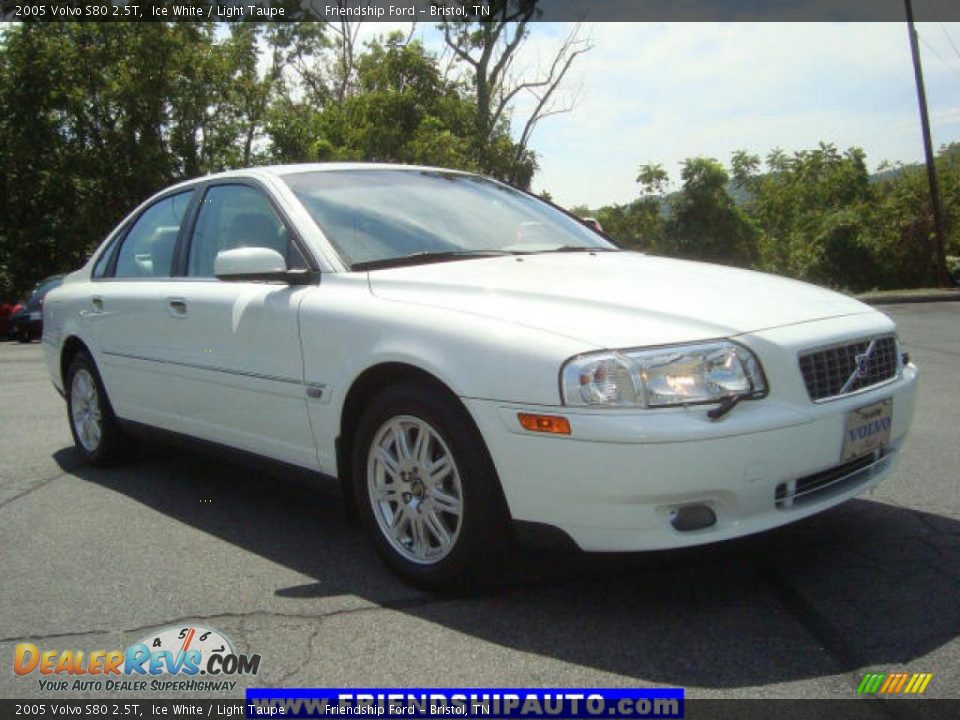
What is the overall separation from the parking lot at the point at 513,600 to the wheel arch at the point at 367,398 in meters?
0.18

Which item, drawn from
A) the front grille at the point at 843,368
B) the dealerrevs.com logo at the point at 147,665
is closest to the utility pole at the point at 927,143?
the front grille at the point at 843,368

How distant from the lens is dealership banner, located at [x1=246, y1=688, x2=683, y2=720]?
8.55ft

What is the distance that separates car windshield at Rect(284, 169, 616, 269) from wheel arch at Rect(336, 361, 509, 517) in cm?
57

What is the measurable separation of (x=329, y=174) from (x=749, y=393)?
7.84 feet

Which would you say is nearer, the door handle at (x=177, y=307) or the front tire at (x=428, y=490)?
the front tire at (x=428, y=490)

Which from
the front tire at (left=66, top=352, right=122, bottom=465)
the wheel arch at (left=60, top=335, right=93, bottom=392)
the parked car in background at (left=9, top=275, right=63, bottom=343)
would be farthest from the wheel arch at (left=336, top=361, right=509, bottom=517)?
the parked car in background at (left=9, top=275, right=63, bottom=343)

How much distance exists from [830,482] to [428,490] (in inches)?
54.6

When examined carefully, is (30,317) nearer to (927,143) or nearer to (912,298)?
(912,298)

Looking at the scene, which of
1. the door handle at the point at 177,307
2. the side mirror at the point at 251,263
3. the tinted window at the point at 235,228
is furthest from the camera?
the door handle at the point at 177,307

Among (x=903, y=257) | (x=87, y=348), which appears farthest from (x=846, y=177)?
(x=87, y=348)

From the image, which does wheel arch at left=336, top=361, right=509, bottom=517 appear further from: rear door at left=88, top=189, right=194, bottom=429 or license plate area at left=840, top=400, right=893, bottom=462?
rear door at left=88, top=189, right=194, bottom=429

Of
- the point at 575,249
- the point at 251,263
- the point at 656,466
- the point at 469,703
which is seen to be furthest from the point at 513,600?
the point at 575,249

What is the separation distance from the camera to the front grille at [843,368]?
10.5ft

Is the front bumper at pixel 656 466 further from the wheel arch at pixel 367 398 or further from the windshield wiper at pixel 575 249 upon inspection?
the windshield wiper at pixel 575 249
